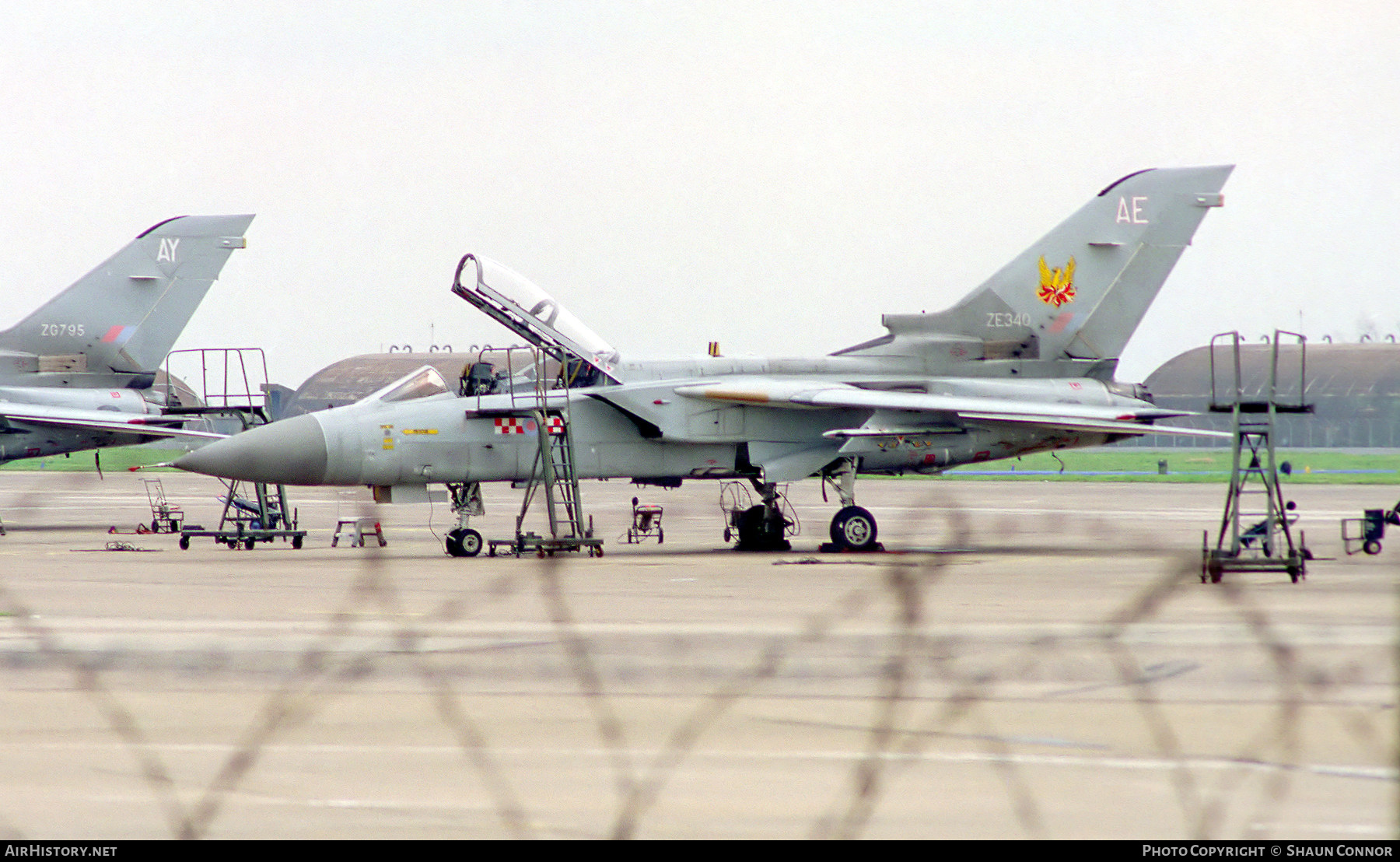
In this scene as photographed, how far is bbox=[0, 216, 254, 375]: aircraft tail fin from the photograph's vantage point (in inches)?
1121

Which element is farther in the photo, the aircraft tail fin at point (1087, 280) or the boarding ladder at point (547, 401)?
the aircraft tail fin at point (1087, 280)

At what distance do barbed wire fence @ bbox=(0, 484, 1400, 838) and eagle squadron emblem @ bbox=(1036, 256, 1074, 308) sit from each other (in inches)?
371

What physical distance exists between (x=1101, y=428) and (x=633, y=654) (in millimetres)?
11973

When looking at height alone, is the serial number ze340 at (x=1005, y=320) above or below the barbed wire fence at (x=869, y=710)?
above

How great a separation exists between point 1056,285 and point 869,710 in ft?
48.0

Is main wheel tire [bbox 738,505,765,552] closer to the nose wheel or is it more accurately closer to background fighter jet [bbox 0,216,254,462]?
the nose wheel

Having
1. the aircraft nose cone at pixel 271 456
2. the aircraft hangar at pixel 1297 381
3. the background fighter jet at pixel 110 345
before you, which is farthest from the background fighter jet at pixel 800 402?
the aircraft hangar at pixel 1297 381

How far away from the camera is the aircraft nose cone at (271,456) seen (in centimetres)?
1909

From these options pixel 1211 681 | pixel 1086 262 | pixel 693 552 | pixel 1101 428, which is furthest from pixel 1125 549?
pixel 1211 681

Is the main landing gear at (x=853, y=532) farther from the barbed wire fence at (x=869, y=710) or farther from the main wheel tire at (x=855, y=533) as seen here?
the barbed wire fence at (x=869, y=710)

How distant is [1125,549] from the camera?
2095cm

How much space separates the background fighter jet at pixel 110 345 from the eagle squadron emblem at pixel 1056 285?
14583mm

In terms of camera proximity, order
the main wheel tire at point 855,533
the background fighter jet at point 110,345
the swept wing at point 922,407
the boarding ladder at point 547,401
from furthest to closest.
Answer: the background fighter jet at point 110,345 < the main wheel tire at point 855,533 < the swept wing at point 922,407 < the boarding ladder at point 547,401
